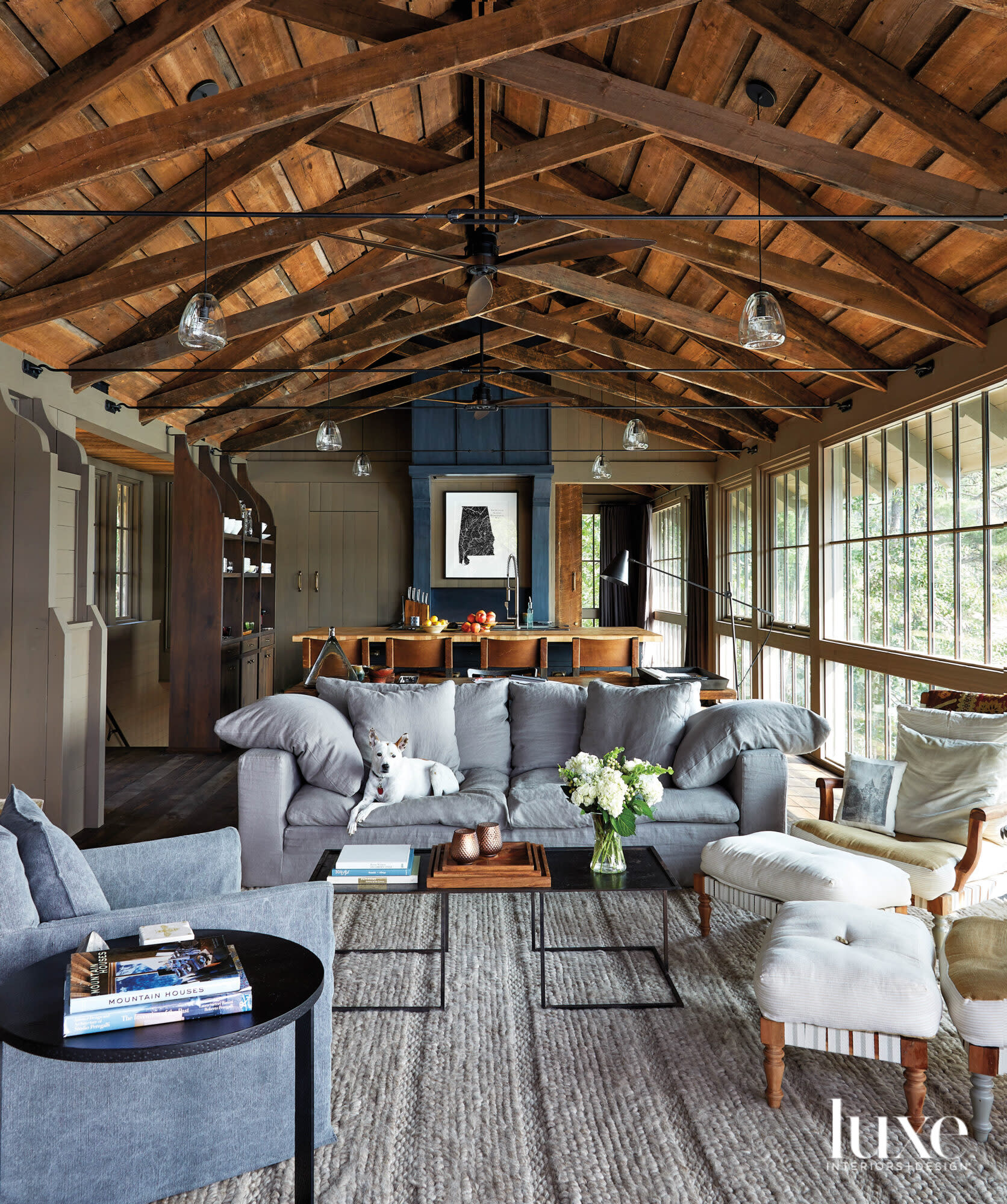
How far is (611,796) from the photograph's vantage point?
9.58 feet

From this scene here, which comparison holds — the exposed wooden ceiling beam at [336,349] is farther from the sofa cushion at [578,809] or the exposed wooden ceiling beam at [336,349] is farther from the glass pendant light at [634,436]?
the sofa cushion at [578,809]

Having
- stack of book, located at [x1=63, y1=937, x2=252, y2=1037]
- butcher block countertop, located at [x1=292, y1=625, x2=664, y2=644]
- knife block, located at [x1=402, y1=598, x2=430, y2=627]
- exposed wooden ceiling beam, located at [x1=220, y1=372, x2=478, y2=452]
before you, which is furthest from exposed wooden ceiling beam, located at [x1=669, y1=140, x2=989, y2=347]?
exposed wooden ceiling beam, located at [x1=220, y1=372, x2=478, y2=452]

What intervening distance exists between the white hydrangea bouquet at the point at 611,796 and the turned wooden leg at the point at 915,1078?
3.31ft

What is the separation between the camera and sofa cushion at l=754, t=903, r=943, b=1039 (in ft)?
7.19

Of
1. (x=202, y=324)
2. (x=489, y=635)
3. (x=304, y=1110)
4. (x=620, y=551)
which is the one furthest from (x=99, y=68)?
(x=620, y=551)

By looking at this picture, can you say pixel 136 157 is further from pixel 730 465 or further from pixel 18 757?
pixel 730 465

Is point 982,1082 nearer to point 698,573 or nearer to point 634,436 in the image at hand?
point 634,436

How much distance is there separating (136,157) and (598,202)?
276 centimetres

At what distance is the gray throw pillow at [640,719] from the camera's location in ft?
13.6

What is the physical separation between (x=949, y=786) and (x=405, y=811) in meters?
2.25

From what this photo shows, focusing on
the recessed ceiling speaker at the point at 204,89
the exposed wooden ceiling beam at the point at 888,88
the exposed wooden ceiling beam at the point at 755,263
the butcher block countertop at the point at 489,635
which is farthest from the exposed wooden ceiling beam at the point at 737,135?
the butcher block countertop at the point at 489,635

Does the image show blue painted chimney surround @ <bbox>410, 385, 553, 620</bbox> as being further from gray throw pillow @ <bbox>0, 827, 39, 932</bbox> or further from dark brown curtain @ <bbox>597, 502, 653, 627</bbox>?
→ gray throw pillow @ <bbox>0, 827, 39, 932</bbox>

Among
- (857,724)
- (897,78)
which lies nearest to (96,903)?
(897,78)

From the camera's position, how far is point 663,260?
6426 mm
